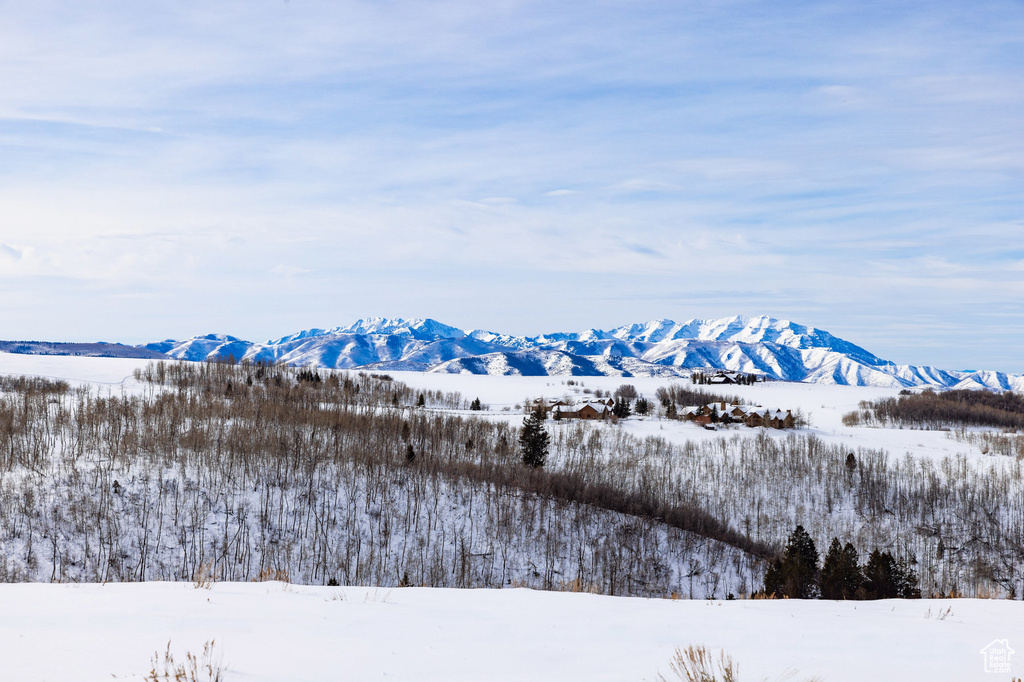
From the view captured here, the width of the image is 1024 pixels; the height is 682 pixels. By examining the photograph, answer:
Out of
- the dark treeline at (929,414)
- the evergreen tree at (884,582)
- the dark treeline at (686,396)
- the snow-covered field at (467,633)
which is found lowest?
the evergreen tree at (884,582)

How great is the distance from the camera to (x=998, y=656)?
30.5ft

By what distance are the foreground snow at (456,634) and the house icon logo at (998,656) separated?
12cm

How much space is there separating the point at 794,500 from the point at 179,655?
180ft

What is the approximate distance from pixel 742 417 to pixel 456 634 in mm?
77894

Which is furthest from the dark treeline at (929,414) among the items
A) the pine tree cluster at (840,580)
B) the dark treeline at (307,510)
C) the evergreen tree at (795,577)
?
the pine tree cluster at (840,580)

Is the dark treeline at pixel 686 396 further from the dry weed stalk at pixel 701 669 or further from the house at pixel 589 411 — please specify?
the dry weed stalk at pixel 701 669

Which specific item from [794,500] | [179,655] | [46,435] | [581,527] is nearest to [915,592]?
[581,527]

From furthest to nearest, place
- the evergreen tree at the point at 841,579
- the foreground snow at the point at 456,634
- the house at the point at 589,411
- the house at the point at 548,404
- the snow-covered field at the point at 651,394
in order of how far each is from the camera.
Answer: the house at the point at 548,404, the house at the point at 589,411, the snow-covered field at the point at 651,394, the evergreen tree at the point at 841,579, the foreground snow at the point at 456,634

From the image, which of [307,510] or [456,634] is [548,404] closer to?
[307,510]

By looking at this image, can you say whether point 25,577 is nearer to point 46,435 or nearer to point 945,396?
point 46,435

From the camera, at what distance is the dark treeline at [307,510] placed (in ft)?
94.7

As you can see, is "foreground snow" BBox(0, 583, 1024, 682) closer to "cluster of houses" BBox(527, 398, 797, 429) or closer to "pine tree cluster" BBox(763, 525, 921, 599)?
Result: "pine tree cluster" BBox(763, 525, 921, 599)

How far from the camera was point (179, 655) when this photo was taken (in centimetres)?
782

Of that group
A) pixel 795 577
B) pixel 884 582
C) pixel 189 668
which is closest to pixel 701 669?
pixel 189 668
